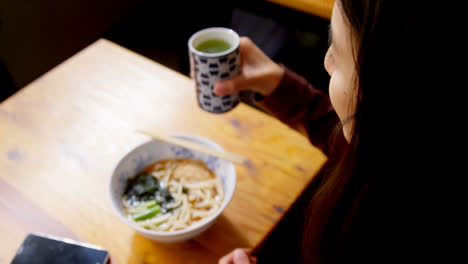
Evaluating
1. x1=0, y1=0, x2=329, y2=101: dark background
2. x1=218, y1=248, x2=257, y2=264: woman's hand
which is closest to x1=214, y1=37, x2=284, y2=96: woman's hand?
x1=218, y1=248, x2=257, y2=264: woman's hand

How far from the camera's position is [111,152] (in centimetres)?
106

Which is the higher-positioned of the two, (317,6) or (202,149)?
(317,6)

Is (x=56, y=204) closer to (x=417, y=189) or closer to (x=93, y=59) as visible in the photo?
(x=93, y=59)

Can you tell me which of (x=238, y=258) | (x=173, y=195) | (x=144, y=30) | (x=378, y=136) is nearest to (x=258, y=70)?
(x=173, y=195)

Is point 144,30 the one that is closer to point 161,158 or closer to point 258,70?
point 258,70

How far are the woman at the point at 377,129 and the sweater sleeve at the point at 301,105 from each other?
45 centimetres

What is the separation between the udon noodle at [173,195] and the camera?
2.84ft

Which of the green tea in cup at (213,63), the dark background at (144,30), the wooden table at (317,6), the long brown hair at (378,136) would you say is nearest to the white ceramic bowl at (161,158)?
the green tea in cup at (213,63)

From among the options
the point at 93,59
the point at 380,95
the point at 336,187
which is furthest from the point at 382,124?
the point at 93,59

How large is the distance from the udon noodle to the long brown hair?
1.00ft

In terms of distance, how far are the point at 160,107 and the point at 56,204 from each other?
41 cm

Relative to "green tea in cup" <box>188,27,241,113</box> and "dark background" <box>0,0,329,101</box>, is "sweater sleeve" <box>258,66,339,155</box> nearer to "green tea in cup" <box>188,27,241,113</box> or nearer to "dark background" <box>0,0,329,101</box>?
"green tea in cup" <box>188,27,241,113</box>

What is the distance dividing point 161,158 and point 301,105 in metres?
0.45

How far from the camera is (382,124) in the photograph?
48cm
